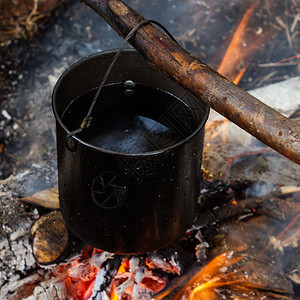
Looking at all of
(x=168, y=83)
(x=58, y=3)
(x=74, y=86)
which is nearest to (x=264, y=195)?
(x=168, y=83)

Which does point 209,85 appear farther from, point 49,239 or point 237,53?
point 237,53

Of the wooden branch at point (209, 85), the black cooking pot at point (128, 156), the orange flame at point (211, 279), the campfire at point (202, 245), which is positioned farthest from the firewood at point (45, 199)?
the wooden branch at point (209, 85)

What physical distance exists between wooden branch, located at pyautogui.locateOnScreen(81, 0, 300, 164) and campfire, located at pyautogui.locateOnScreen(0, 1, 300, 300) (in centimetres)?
96

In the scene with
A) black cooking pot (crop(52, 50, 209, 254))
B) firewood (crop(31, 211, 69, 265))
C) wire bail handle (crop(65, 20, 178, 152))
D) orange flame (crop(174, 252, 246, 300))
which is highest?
wire bail handle (crop(65, 20, 178, 152))

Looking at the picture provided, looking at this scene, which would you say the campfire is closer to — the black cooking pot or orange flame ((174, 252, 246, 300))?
orange flame ((174, 252, 246, 300))

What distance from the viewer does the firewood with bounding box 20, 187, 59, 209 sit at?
7.11 ft

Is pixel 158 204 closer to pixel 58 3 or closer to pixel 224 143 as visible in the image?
pixel 224 143

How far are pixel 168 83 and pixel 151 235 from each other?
741mm

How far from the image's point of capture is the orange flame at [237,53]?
12.6ft

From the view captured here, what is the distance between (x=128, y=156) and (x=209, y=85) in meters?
0.37

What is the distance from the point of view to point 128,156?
4.33 ft

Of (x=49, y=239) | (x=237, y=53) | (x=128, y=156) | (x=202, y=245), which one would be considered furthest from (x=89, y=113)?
(x=237, y=53)

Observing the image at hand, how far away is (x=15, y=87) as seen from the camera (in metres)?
3.65

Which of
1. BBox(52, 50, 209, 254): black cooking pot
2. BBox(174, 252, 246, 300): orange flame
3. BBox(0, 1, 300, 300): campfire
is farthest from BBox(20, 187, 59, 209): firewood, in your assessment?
BBox(174, 252, 246, 300): orange flame
